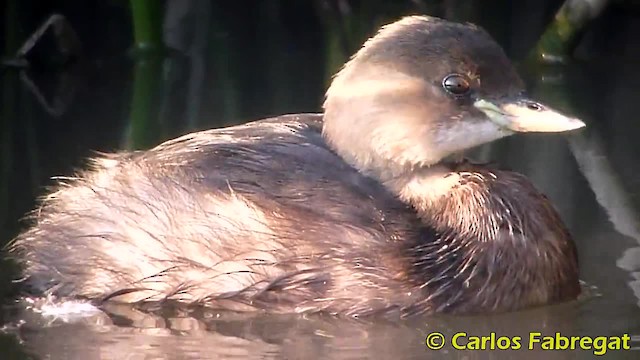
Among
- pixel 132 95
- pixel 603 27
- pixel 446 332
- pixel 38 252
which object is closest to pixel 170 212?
pixel 38 252

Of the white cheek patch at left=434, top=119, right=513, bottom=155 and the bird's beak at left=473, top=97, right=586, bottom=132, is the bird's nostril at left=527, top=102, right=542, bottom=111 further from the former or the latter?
the white cheek patch at left=434, top=119, right=513, bottom=155

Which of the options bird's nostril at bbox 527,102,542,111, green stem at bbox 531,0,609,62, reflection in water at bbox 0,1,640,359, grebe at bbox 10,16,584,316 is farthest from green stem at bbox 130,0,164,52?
bird's nostril at bbox 527,102,542,111

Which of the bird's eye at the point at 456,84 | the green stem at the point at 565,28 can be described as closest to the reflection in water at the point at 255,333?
the bird's eye at the point at 456,84

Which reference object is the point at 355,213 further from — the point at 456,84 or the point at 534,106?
the point at 534,106

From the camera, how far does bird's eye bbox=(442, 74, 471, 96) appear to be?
174 inches

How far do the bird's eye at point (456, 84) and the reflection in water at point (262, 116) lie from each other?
30.0 inches

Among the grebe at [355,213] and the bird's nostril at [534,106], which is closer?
the grebe at [355,213]

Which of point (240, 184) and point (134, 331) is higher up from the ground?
point (240, 184)

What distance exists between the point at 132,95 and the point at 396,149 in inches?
152

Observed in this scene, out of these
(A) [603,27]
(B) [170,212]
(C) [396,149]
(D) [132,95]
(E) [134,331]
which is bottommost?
(E) [134,331]

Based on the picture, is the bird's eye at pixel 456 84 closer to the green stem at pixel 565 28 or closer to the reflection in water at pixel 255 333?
the reflection in water at pixel 255 333

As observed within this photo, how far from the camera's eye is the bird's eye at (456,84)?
4.42 m

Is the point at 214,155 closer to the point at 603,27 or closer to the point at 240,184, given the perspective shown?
the point at 240,184

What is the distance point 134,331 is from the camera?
4.15 m
